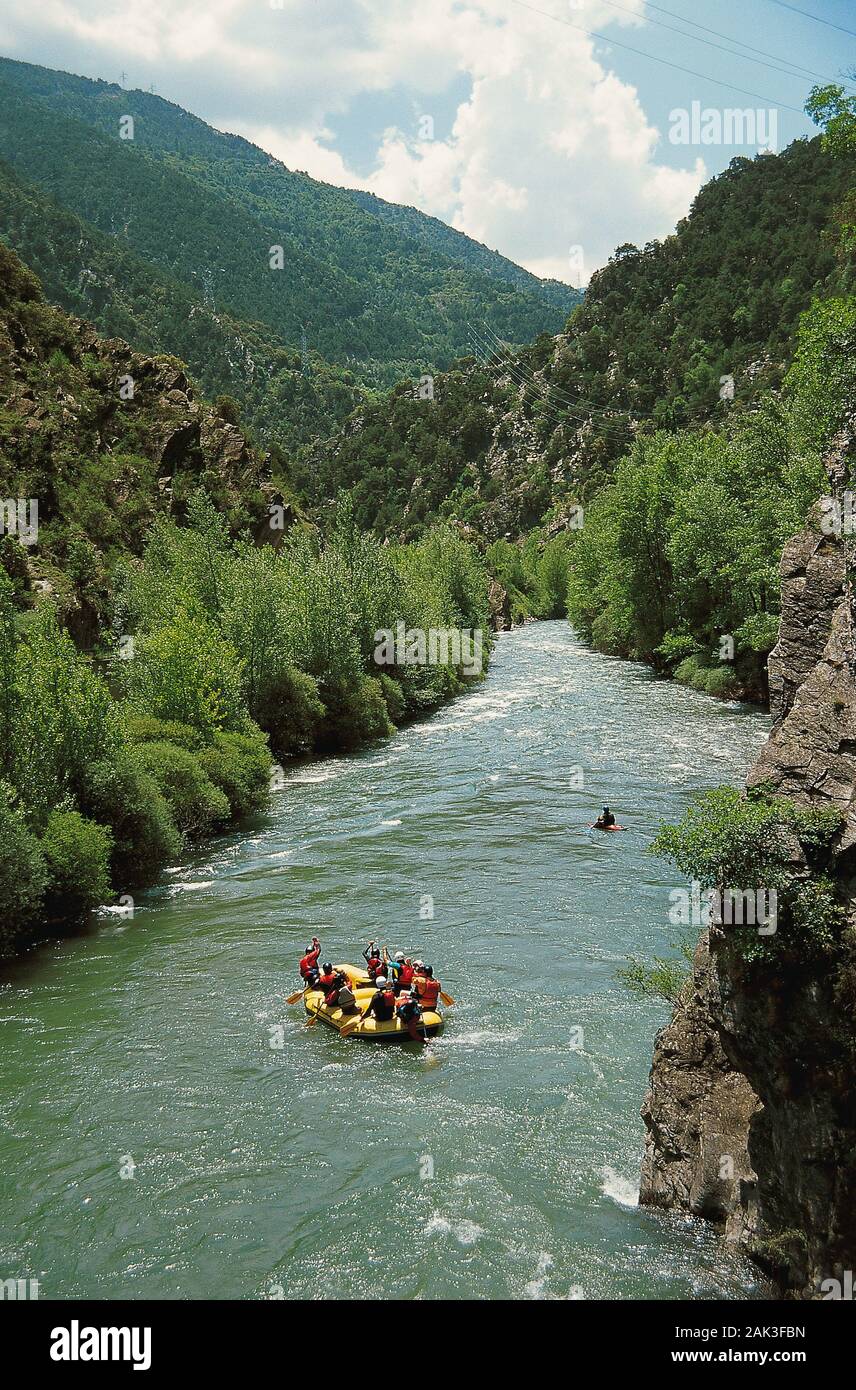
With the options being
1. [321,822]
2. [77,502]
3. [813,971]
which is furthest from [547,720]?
[813,971]

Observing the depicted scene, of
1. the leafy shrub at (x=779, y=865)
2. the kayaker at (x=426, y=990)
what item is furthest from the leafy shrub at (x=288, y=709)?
the leafy shrub at (x=779, y=865)

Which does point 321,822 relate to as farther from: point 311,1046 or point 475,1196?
point 475,1196

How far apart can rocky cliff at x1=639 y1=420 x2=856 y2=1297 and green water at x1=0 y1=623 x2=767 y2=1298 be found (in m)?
0.92

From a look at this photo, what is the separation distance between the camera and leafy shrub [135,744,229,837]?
2959 centimetres

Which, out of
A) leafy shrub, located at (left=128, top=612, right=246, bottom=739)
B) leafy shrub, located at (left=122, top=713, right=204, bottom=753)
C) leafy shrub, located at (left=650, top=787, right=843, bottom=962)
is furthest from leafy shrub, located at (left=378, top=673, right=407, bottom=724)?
leafy shrub, located at (left=650, top=787, right=843, bottom=962)

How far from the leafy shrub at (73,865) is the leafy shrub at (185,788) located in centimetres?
525

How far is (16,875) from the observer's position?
2122 cm

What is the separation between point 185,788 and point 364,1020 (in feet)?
46.0

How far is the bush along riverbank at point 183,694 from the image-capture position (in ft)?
77.5

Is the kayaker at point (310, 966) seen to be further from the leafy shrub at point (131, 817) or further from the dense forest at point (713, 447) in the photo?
the dense forest at point (713, 447)

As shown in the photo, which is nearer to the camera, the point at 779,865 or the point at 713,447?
the point at 779,865

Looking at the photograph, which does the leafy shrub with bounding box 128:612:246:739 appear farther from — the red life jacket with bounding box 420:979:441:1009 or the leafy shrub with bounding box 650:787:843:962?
the leafy shrub with bounding box 650:787:843:962

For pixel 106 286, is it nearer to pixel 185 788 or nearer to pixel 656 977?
pixel 185 788

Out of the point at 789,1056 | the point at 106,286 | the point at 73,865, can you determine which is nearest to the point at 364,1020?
the point at 73,865
